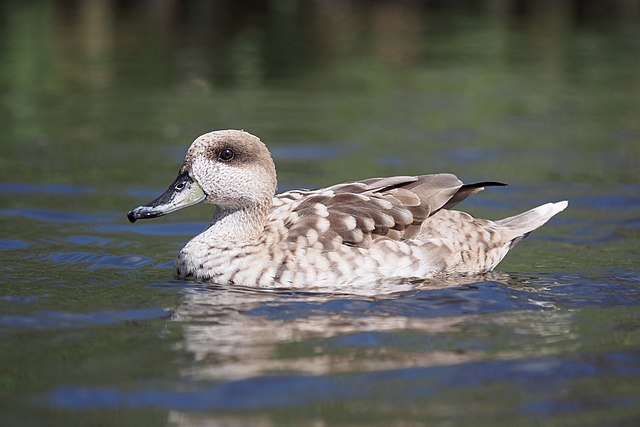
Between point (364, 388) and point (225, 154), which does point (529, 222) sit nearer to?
point (225, 154)

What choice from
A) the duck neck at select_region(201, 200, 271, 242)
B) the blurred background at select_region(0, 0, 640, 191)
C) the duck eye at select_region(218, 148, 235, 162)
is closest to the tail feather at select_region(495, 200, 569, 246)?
the duck neck at select_region(201, 200, 271, 242)

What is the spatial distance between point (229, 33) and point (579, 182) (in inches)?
547

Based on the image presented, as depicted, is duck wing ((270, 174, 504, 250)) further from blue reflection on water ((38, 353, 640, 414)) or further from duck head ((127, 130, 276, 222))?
blue reflection on water ((38, 353, 640, 414))

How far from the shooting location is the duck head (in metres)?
8.88

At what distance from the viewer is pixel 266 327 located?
7.81 meters

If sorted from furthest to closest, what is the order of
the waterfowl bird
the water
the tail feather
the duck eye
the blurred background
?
1. the blurred background
2. the tail feather
3. the duck eye
4. the waterfowl bird
5. the water

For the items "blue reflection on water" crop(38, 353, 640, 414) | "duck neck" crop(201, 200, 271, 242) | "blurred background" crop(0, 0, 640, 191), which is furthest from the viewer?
"blurred background" crop(0, 0, 640, 191)

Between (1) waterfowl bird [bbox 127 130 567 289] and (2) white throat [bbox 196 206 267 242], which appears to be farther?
(2) white throat [bbox 196 206 267 242]

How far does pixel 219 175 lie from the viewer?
8.91 m

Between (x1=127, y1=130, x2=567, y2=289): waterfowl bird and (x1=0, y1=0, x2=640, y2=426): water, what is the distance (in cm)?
22

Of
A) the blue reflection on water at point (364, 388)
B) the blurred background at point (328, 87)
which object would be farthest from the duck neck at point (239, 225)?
the blurred background at point (328, 87)

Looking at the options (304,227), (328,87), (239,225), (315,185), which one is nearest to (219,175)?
(239,225)

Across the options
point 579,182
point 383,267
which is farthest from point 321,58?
point 383,267

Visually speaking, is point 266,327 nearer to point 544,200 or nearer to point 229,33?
point 544,200
